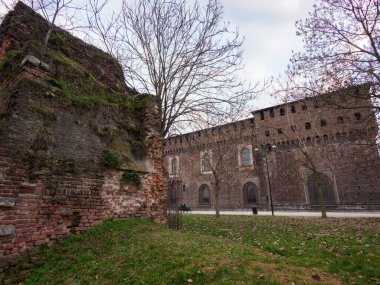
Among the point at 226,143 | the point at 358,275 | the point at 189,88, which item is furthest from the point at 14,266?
the point at 226,143

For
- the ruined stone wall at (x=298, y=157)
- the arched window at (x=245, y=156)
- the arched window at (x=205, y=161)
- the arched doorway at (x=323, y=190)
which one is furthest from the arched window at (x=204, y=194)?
the arched doorway at (x=323, y=190)

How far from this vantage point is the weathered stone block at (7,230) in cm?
435

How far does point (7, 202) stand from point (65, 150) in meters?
1.67

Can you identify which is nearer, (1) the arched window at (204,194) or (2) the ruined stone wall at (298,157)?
(2) the ruined stone wall at (298,157)

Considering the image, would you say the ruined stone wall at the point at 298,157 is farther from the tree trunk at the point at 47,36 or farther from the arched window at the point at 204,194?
the tree trunk at the point at 47,36

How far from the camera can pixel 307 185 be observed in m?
25.8

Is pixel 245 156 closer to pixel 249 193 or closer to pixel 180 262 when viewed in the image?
pixel 249 193

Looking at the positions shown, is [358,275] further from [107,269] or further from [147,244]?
[107,269]

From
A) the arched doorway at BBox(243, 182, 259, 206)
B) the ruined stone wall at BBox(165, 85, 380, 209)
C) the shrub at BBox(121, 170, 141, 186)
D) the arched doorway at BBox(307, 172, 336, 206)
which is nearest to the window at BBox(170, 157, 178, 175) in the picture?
the ruined stone wall at BBox(165, 85, 380, 209)

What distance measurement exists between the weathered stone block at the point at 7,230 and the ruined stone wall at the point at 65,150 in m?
0.02

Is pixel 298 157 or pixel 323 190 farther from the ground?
pixel 298 157

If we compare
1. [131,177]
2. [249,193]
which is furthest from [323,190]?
[131,177]

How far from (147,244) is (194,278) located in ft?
5.63

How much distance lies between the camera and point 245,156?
3123 centimetres
